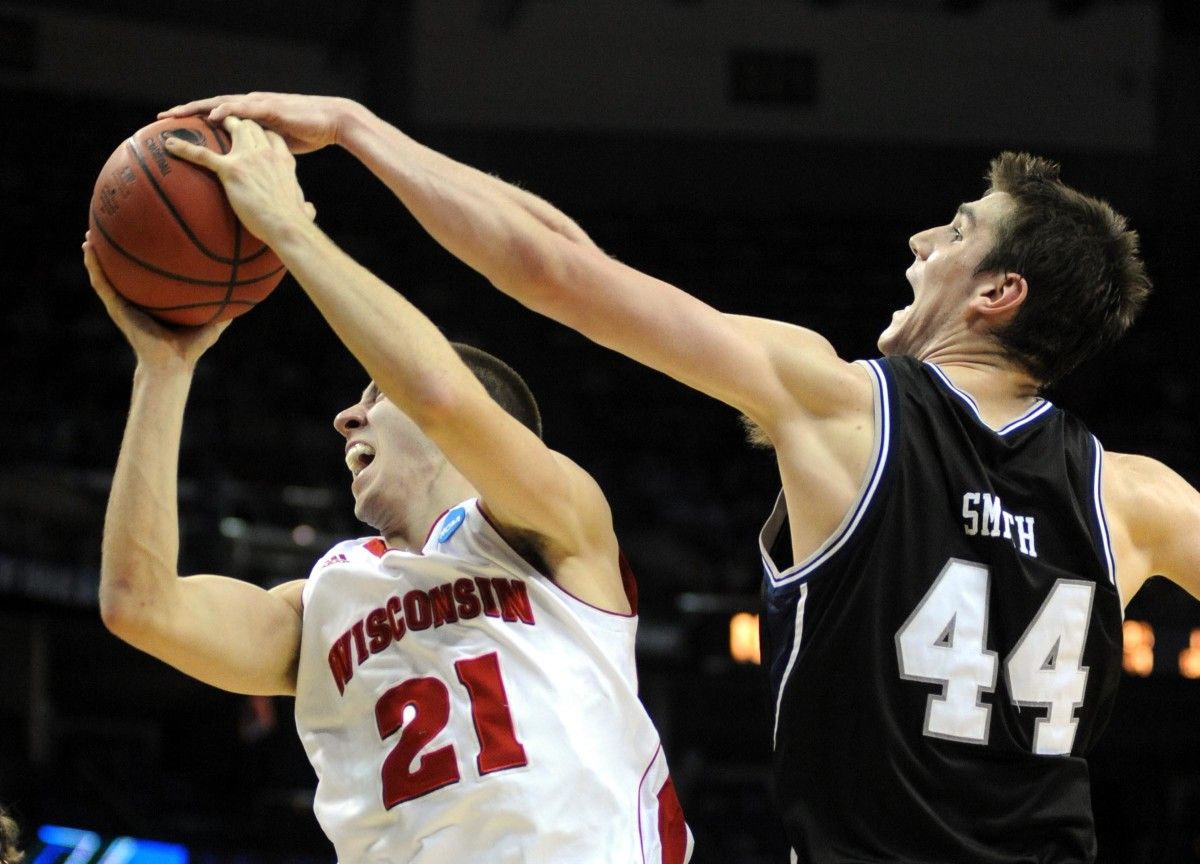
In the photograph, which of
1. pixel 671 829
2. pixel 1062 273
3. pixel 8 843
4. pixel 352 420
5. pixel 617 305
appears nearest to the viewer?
pixel 617 305

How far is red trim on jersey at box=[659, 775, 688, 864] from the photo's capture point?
10.2 ft

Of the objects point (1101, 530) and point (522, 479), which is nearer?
point (1101, 530)

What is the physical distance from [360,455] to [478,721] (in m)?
0.74

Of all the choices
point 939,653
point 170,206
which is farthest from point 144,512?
point 939,653

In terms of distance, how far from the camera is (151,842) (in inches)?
304

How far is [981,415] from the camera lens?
2.69 m

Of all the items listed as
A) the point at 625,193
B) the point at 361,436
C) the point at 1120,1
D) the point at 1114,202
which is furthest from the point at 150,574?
the point at 1120,1

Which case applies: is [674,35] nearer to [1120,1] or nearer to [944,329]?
[1120,1]

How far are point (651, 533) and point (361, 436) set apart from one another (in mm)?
8603

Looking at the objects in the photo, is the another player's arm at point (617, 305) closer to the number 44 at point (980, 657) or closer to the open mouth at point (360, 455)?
the number 44 at point (980, 657)

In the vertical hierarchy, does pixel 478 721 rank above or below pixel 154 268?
below

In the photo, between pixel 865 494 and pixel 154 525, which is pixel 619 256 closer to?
pixel 154 525

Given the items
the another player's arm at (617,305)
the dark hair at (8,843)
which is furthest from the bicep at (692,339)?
the dark hair at (8,843)

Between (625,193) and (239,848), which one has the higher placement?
(625,193)
